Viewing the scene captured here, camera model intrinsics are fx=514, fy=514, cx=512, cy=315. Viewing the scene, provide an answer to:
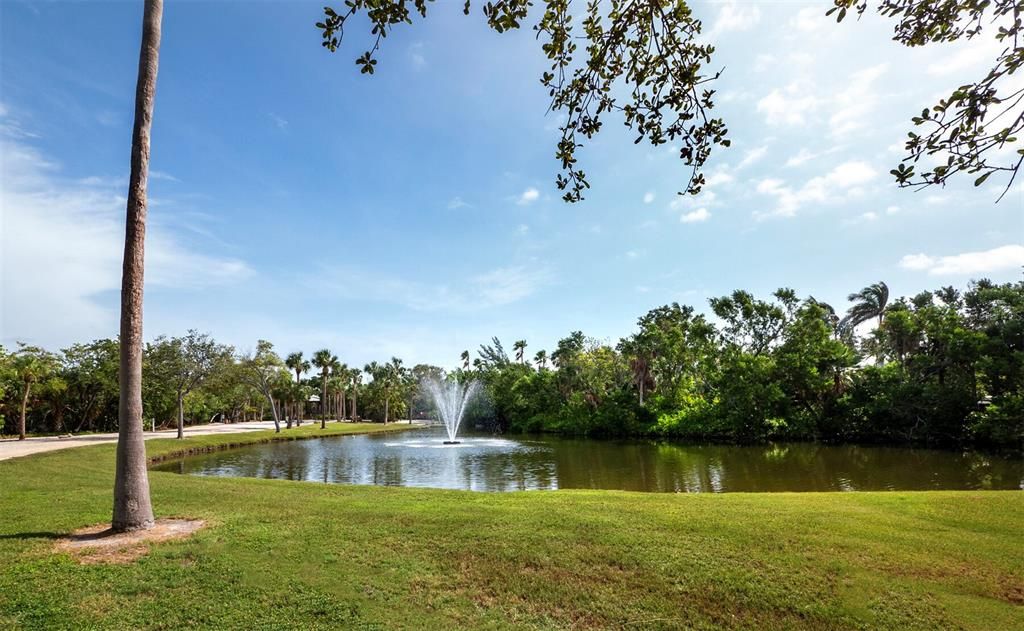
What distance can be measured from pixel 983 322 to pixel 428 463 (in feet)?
117

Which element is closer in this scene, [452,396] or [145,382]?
[145,382]

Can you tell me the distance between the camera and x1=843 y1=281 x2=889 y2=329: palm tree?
58.1 m

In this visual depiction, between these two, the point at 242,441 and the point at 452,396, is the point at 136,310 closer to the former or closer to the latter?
the point at 242,441

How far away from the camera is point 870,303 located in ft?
191

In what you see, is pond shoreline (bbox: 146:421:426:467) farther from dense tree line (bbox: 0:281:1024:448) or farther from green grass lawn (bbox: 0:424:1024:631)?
green grass lawn (bbox: 0:424:1024:631)

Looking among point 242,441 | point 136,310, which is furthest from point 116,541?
point 242,441

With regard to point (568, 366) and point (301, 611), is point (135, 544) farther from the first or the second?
point (568, 366)

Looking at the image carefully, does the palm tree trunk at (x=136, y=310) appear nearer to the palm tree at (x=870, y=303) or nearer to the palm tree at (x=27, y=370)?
the palm tree at (x=27, y=370)

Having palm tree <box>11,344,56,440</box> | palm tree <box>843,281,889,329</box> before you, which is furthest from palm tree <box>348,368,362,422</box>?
palm tree <box>843,281,889,329</box>

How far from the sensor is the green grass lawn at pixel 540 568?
545cm

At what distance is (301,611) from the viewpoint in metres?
5.45

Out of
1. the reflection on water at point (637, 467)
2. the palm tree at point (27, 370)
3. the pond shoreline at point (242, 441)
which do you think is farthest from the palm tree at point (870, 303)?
the palm tree at point (27, 370)

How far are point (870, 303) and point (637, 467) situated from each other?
49.3m

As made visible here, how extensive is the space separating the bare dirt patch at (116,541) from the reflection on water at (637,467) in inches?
410
